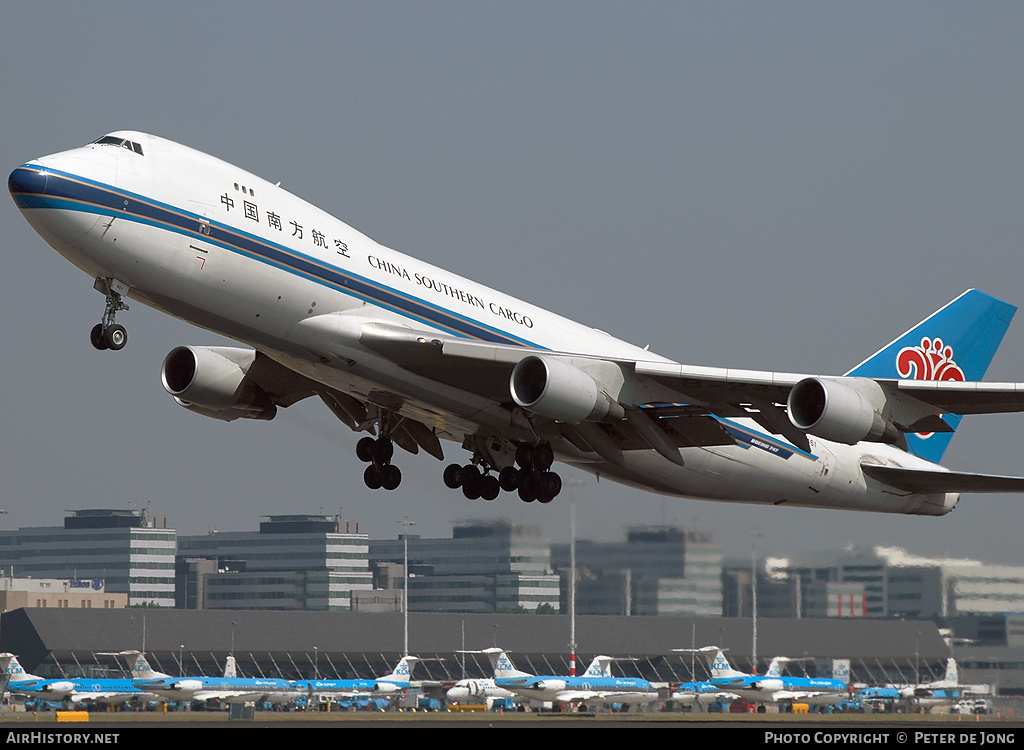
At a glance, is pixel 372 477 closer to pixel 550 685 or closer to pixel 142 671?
pixel 550 685

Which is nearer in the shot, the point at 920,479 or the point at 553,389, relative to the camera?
the point at 553,389

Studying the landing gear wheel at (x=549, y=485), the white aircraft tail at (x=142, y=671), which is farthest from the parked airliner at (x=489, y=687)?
the landing gear wheel at (x=549, y=485)

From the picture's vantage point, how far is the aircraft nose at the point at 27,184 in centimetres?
2347

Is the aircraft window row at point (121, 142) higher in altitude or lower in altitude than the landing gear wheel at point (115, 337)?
higher

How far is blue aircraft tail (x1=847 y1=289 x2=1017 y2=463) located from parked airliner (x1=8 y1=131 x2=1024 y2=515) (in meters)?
2.43

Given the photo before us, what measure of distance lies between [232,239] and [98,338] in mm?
3055

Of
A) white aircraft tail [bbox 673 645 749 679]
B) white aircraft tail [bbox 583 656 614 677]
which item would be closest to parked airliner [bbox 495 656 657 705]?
white aircraft tail [bbox 583 656 614 677]

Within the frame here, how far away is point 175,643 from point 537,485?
46516mm

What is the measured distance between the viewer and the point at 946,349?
37.4 meters

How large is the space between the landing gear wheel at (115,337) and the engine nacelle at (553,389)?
7608 mm

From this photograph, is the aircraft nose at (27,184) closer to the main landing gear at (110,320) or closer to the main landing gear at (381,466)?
the main landing gear at (110,320)

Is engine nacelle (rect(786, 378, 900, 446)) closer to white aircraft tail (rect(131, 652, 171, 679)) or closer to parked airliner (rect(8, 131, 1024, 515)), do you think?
parked airliner (rect(8, 131, 1024, 515))

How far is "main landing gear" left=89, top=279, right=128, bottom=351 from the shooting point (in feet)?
81.5

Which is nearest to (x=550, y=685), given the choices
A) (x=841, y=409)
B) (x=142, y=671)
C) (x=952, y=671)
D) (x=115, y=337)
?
(x=142, y=671)
